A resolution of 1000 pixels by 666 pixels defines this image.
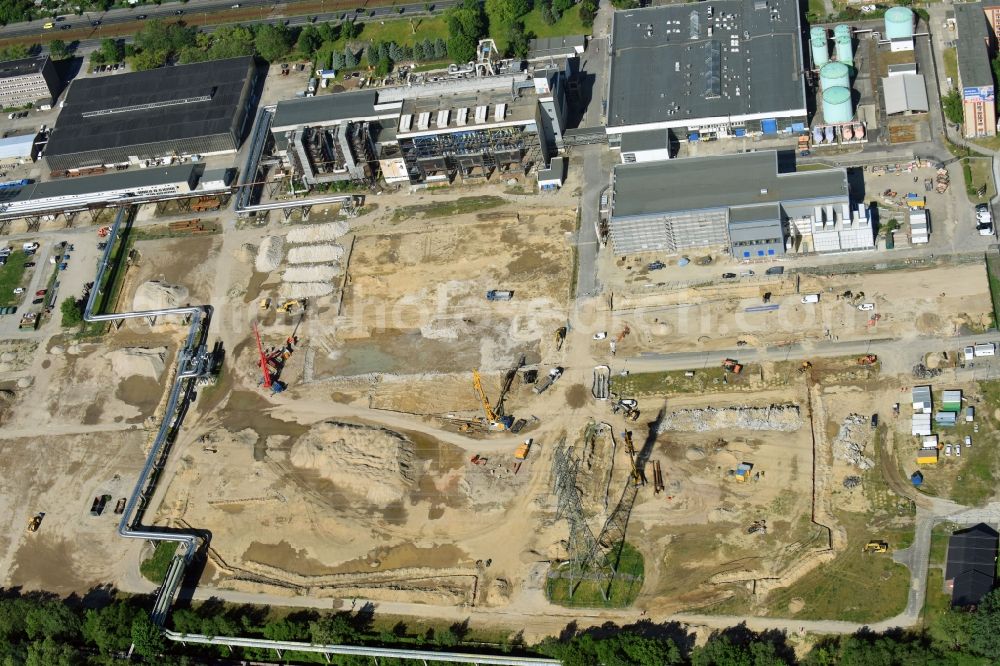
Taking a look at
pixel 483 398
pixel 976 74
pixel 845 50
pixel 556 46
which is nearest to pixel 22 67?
pixel 556 46

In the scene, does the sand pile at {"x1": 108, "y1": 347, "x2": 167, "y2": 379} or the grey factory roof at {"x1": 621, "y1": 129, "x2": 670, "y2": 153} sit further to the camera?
the grey factory roof at {"x1": 621, "y1": 129, "x2": 670, "y2": 153}

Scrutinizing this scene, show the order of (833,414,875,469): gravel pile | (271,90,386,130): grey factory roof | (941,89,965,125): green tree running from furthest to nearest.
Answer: (271,90,386,130): grey factory roof, (941,89,965,125): green tree, (833,414,875,469): gravel pile

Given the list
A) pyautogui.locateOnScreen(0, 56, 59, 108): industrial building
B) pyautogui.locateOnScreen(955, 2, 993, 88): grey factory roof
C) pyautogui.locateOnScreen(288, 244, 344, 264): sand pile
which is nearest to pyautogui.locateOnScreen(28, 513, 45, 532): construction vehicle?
pyautogui.locateOnScreen(288, 244, 344, 264): sand pile

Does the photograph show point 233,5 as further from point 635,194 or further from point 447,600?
point 447,600

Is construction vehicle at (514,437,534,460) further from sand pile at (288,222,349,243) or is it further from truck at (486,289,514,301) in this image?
sand pile at (288,222,349,243)

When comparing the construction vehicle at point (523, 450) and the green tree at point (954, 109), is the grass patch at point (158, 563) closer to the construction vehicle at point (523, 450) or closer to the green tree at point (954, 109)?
the construction vehicle at point (523, 450)

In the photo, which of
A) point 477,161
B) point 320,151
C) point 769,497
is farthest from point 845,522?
point 320,151
